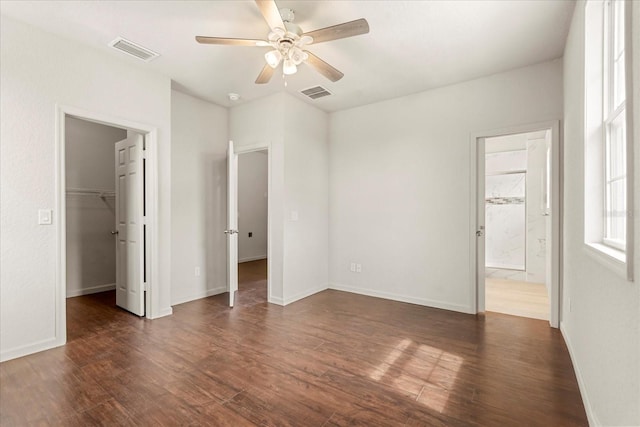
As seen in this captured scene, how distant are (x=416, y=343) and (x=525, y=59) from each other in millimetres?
3145

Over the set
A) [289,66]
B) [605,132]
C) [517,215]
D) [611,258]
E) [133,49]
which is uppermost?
[133,49]

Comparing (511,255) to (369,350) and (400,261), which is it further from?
(369,350)

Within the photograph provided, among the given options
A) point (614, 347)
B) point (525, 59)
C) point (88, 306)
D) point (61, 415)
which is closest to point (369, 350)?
point (614, 347)

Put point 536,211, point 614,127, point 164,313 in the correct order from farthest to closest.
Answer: point 536,211
point 164,313
point 614,127

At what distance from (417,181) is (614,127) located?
2.46m

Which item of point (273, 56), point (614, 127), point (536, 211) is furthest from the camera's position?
point (536, 211)

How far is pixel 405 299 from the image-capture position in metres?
4.16

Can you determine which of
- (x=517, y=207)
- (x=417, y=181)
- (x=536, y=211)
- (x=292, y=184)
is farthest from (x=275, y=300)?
(x=517, y=207)

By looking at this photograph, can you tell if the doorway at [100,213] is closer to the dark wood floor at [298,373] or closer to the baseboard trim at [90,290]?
the baseboard trim at [90,290]

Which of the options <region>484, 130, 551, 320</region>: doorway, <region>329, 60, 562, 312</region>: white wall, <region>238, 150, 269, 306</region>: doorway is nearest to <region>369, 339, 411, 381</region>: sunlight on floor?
<region>329, 60, 562, 312</region>: white wall

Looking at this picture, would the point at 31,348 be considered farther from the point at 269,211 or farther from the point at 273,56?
the point at 273,56

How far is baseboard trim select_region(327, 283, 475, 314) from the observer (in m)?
3.74

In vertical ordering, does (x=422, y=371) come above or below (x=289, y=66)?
below

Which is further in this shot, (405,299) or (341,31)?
(405,299)
